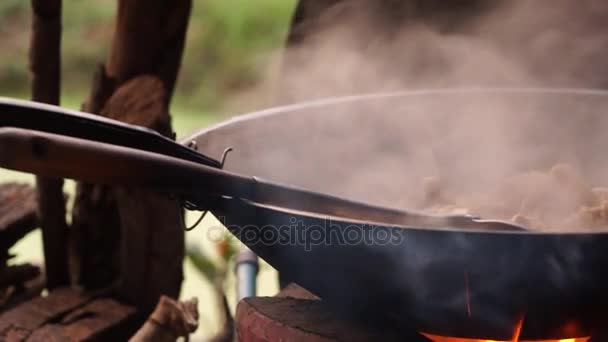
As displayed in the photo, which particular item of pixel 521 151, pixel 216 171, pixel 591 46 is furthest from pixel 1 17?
pixel 216 171

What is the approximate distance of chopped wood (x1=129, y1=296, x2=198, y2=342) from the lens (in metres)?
1.82

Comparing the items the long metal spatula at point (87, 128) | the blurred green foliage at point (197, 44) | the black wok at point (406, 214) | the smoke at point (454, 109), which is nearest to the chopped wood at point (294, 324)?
the black wok at point (406, 214)

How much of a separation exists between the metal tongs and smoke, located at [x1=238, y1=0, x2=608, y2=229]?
10.1 inches

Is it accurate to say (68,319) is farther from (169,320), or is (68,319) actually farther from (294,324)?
(294,324)

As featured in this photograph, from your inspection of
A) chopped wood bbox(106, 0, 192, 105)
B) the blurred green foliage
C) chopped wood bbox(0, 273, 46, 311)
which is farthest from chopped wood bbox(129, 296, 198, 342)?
the blurred green foliage

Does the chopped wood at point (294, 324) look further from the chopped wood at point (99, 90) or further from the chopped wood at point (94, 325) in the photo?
the chopped wood at point (99, 90)

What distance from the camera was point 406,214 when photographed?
1.11 meters

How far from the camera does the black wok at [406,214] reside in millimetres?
1025

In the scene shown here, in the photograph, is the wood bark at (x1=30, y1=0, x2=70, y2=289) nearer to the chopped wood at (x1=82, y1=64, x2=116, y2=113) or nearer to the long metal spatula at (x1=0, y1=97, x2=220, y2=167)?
the chopped wood at (x1=82, y1=64, x2=116, y2=113)

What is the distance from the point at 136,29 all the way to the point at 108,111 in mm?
193

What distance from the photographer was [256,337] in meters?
1.38

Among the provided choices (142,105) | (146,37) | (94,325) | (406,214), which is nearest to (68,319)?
(94,325)

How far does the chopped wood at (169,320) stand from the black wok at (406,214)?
1.52ft

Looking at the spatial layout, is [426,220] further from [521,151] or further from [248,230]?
[521,151]
